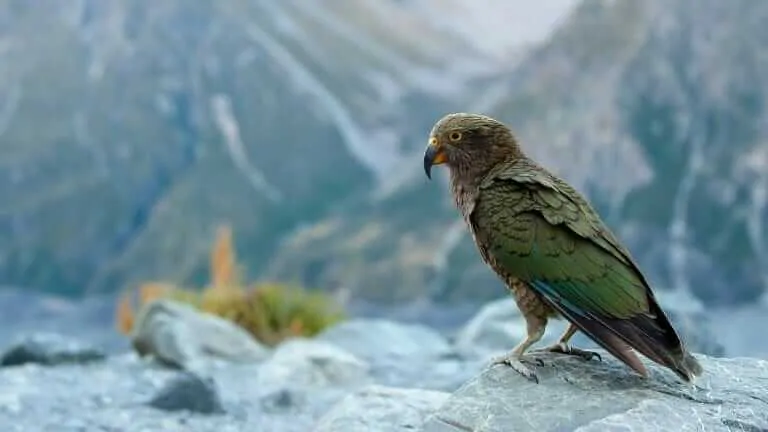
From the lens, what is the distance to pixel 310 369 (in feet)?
19.7

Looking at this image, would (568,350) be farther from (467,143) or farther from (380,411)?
(380,411)

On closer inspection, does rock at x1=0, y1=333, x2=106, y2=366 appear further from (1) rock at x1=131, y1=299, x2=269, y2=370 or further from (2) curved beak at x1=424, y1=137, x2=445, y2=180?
(2) curved beak at x1=424, y1=137, x2=445, y2=180

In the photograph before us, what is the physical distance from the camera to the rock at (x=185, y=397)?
4812 millimetres

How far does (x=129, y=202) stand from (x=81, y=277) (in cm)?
114

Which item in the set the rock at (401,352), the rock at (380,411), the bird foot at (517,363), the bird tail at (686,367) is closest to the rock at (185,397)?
the rock at (380,411)

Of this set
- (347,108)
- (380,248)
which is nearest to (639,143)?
(380,248)

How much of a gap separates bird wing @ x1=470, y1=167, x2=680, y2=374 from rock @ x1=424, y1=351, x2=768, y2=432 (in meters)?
0.13

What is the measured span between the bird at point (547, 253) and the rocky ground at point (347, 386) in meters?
0.12

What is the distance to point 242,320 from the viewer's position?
28.6 ft

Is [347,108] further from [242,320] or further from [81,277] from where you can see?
[242,320]

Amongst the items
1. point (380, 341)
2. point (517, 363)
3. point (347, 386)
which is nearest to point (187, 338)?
point (347, 386)

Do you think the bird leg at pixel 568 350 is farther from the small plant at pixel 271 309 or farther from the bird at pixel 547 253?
the small plant at pixel 271 309

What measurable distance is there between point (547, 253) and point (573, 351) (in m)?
0.47

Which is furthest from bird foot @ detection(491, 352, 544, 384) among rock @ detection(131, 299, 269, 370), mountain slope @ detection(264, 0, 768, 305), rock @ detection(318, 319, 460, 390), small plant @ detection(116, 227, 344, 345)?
mountain slope @ detection(264, 0, 768, 305)
